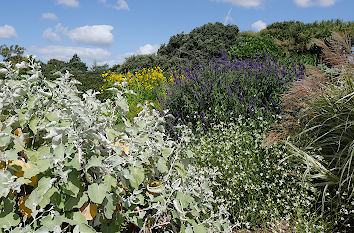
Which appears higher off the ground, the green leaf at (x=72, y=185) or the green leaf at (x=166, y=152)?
the green leaf at (x=166, y=152)

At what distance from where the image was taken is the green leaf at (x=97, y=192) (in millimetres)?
1461

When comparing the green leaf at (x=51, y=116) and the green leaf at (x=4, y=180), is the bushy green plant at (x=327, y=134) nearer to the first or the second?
the green leaf at (x=51, y=116)

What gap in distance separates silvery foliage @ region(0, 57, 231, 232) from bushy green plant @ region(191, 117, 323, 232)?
1.30 metres

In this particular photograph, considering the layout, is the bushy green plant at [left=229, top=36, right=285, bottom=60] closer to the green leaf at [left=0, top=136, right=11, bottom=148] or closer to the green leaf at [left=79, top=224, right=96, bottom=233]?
the green leaf at [left=0, top=136, right=11, bottom=148]

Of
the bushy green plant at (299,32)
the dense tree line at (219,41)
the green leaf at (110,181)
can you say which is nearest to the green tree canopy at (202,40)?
the dense tree line at (219,41)

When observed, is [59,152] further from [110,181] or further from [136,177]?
[136,177]

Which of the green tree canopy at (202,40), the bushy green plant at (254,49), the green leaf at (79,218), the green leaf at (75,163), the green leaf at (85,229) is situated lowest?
the green leaf at (85,229)

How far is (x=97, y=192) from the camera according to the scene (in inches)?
58.5

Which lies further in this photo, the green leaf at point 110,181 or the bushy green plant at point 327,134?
the bushy green plant at point 327,134

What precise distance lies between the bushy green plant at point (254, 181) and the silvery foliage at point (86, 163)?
4.25ft

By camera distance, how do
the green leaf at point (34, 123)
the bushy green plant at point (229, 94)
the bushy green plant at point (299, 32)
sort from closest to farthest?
the green leaf at point (34, 123) < the bushy green plant at point (229, 94) < the bushy green plant at point (299, 32)

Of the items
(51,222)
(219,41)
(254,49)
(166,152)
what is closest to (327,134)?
(166,152)

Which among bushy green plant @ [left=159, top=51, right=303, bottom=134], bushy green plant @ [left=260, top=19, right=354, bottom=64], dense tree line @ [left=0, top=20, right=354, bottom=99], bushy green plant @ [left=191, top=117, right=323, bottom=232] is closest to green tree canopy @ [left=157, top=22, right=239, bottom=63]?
dense tree line @ [left=0, top=20, right=354, bottom=99]

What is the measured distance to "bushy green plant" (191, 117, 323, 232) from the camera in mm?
3309
